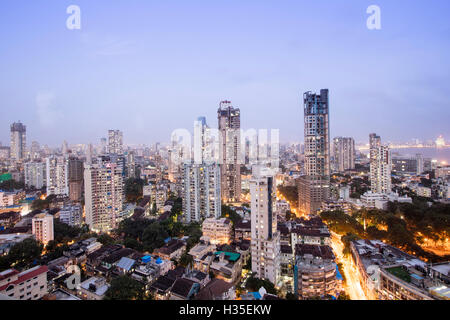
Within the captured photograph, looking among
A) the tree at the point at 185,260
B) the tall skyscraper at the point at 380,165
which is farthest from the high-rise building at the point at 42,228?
the tall skyscraper at the point at 380,165

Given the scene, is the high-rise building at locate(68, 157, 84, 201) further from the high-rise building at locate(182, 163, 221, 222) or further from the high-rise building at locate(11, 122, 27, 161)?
A: the high-rise building at locate(182, 163, 221, 222)

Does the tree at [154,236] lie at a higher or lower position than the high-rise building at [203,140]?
lower

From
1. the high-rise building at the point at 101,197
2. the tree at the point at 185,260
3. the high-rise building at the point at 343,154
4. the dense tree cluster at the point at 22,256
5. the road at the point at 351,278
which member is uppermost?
the high-rise building at the point at 343,154

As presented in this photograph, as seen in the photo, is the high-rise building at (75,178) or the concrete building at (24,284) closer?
the concrete building at (24,284)

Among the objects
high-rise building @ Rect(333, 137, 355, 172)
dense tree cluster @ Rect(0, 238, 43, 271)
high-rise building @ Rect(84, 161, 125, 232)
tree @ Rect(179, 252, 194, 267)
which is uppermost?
high-rise building @ Rect(333, 137, 355, 172)

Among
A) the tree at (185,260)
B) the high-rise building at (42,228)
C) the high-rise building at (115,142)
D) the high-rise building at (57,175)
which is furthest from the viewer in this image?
the high-rise building at (115,142)

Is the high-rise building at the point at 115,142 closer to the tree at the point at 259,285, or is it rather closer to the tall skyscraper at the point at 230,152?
the tall skyscraper at the point at 230,152

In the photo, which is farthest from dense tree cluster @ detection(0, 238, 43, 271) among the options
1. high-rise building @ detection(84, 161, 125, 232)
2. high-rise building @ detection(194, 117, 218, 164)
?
high-rise building @ detection(194, 117, 218, 164)

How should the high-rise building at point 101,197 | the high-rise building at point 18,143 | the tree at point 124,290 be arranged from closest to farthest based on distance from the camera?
the tree at point 124,290
the high-rise building at point 18,143
the high-rise building at point 101,197
